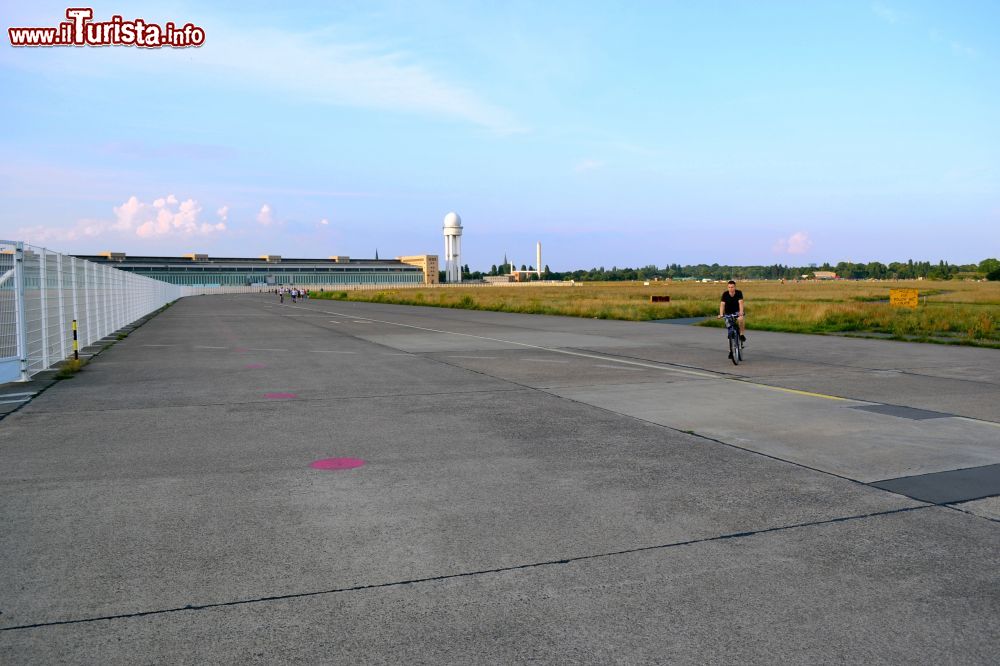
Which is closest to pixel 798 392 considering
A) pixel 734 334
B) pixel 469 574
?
pixel 734 334

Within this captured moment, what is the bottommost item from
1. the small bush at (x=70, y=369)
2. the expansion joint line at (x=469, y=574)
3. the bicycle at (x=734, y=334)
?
the expansion joint line at (x=469, y=574)

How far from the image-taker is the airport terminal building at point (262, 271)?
160m

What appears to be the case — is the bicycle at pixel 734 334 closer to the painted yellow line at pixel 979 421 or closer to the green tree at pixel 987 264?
the painted yellow line at pixel 979 421

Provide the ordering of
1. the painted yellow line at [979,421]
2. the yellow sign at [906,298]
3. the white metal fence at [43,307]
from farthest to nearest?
the yellow sign at [906,298], the white metal fence at [43,307], the painted yellow line at [979,421]

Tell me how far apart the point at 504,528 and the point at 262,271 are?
588ft

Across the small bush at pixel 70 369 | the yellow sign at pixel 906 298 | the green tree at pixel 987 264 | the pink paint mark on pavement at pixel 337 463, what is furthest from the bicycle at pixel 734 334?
the green tree at pixel 987 264

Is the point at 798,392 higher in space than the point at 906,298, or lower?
lower

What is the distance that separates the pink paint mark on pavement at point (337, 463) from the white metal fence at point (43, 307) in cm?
899

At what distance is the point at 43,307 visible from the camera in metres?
15.4

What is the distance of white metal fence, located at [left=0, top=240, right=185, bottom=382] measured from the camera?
1390 centimetres

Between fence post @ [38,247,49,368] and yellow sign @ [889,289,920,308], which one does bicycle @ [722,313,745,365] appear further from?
yellow sign @ [889,289,920,308]

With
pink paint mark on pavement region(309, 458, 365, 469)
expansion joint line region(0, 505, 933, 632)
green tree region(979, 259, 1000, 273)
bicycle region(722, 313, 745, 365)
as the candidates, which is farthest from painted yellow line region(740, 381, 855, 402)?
green tree region(979, 259, 1000, 273)

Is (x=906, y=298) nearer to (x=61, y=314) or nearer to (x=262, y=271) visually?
(x=61, y=314)

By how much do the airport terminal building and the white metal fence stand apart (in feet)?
449
